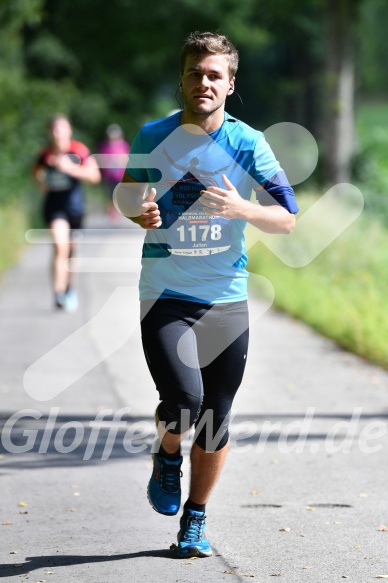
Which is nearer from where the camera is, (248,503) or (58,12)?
(248,503)

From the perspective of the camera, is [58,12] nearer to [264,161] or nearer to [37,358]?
[37,358]

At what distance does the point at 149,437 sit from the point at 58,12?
35.9 meters

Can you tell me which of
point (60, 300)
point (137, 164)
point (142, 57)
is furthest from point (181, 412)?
point (142, 57)

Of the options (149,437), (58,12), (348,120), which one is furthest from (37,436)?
(58,12)

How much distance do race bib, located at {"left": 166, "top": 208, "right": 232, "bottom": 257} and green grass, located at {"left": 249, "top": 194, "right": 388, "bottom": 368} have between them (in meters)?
5.71

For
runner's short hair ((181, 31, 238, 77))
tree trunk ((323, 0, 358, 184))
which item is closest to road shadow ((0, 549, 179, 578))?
runner's short hair ((181, 31, 238, 77))

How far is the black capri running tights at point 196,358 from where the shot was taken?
5.13 meters

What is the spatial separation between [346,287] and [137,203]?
9.47 m

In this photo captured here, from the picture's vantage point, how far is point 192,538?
17.2 ft

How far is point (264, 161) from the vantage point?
5.11 metres

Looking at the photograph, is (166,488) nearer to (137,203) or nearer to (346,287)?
(137,203)

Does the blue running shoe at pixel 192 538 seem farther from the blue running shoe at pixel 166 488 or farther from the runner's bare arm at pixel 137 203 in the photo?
the runner's bare arm at pixel 137 203

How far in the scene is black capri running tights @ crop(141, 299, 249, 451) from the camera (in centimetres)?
513

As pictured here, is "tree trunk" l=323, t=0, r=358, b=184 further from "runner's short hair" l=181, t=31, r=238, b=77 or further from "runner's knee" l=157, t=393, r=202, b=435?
"runner's knee" l=157, t=393, r=202, b=435
